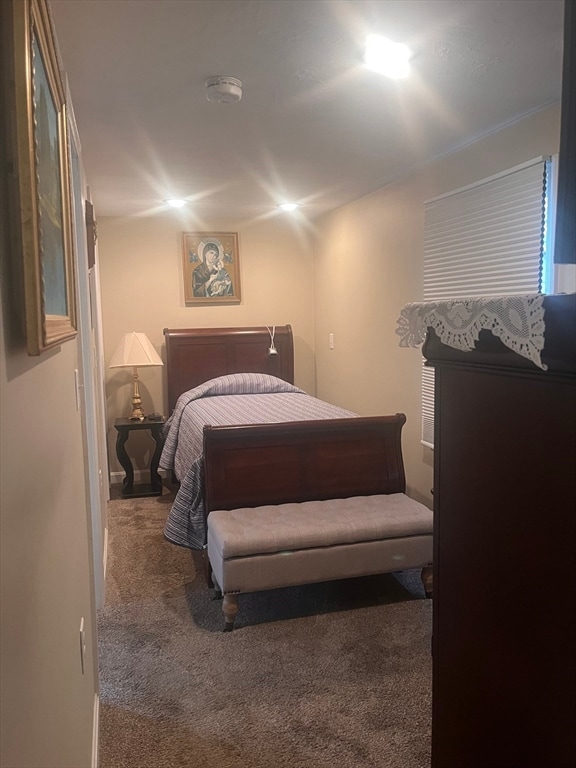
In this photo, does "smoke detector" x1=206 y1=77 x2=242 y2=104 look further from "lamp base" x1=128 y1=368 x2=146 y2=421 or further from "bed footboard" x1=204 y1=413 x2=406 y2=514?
"lamp base" x1=128 y1=368 x2=146 y2=421

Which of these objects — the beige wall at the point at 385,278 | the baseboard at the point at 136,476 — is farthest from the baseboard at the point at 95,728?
the baseboard at the point at 136,476

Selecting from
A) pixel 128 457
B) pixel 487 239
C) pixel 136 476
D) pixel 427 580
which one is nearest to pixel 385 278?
pixel 487 239

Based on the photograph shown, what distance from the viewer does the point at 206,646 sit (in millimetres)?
2438

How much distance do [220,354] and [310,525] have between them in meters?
2.66

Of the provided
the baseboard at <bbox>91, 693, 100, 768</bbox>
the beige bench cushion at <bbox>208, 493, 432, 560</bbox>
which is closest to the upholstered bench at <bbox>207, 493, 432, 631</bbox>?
the beige bench cushion at <bbox>208, 493, 432, 560</bbox>

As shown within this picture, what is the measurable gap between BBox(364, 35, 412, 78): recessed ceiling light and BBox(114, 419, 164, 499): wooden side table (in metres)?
3.13

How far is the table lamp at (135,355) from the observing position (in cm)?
445

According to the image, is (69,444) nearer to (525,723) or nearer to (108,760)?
(108,760)

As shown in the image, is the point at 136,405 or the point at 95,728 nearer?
the point at 95,728

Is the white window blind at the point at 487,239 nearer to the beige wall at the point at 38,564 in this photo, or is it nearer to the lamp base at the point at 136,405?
the beige wall at the point at 38,564

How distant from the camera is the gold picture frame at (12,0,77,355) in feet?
2.54

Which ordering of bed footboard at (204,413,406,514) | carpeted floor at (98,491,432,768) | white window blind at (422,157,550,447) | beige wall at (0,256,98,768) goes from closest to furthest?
beige wall at (0,256,98,768), carpeted floor at (98,491,432,768), white window blind at (422,157,550,447), bed footboard at (204,413,406,514)

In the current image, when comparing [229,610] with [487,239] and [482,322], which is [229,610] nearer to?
[482,322]

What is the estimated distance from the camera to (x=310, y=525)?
263 centimetres
